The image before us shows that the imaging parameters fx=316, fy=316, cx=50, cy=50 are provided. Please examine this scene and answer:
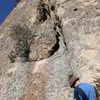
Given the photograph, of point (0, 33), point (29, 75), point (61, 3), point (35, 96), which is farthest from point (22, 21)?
point (35, 96)

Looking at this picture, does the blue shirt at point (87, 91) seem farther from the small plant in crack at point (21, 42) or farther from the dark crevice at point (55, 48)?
the small plant in crack at point (21, 42)

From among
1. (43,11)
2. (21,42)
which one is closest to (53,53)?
(21,42)

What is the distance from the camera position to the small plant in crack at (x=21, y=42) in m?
18.4

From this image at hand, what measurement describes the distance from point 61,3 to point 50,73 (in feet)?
15.4

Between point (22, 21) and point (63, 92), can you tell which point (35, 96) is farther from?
point (22, 21)

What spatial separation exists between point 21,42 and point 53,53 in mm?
3020

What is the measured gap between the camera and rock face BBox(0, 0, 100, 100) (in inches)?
510

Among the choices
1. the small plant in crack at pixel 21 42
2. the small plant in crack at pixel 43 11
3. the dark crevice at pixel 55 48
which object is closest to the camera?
the dark crevice at pixel 55 48

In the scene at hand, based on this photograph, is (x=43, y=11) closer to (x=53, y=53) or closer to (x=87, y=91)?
(x=53, y=53)

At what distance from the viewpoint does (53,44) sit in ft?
56.6

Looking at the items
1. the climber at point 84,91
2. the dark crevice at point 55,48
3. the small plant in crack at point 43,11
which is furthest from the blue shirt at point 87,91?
the small plant in crack at point 43,11

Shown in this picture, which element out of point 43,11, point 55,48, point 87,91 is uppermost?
point 87,91

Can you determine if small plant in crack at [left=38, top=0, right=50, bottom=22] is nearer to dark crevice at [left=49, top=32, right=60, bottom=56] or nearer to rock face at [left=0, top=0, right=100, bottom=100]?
rock face at [left=0, top=0, right=100, bottom=100]

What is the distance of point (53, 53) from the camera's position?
16.9 m
